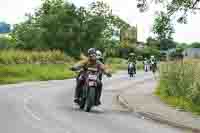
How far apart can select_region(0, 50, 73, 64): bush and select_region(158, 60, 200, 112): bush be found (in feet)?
78.7

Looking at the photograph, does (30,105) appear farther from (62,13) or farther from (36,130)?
(62,13)

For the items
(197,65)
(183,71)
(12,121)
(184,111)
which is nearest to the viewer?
(12,121)

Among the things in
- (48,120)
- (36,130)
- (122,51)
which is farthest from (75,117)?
(122,51)

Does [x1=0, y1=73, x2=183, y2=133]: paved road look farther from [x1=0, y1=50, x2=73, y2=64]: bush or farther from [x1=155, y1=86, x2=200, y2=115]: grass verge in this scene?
[x1=0, y1=50, x2=73, y2=64]: bush

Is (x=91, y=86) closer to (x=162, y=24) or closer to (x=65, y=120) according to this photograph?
(x=65, y=120)

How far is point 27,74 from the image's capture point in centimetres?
4334

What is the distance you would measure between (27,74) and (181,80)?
24.2 metres

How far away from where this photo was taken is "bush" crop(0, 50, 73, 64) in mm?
47344

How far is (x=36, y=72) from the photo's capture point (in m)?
45.2

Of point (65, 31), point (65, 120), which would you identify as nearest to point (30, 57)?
point (65, 31)

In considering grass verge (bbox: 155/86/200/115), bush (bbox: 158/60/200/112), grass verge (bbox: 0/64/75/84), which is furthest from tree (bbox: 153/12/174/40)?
grass verge (bbox: 0/64/75/84)

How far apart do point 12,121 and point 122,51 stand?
89.5 meters

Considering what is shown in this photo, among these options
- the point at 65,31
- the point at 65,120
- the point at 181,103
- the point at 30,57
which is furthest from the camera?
the point at 65,31

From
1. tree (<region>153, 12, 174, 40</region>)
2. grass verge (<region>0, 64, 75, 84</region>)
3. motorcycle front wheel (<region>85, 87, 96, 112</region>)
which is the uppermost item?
tree (<region>153, 12, 174, 40</region>)
